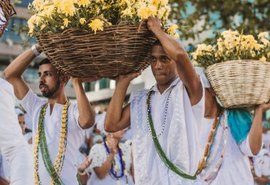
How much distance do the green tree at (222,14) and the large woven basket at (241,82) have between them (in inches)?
422

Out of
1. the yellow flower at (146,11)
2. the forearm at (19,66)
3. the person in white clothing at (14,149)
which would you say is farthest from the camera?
the forearm at (19,66)

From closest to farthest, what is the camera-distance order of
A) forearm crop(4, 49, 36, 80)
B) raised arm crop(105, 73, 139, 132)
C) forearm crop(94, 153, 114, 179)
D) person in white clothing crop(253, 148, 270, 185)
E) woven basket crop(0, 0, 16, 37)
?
woven basket crop(0, 0, 16, 37) < raised arm crop(105, 73, 139, 132) < forearm crop(4, 49, 36, 80) < forearm crop(94, 153, 114, 179) < person in white clothing crop(253, 148, 270, 185)

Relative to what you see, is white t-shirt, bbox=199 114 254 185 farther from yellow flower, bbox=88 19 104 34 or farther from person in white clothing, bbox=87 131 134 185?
person in white clothing, bbox=87 131 134 185

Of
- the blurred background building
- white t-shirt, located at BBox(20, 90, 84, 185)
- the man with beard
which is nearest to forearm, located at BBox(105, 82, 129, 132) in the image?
the man with beard

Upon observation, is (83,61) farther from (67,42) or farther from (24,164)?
(24,164)

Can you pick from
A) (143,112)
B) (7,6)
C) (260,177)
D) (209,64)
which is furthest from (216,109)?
(260,177)

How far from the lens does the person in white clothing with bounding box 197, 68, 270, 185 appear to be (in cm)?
632

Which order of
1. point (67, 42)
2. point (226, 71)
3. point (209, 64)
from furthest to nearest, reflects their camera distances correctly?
point (209, 64) < point (226, 71) < point (67, 42)

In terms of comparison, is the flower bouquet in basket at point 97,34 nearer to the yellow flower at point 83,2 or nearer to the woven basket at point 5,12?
the yellow flower at point 83,2

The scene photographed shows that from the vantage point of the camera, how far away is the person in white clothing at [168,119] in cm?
487

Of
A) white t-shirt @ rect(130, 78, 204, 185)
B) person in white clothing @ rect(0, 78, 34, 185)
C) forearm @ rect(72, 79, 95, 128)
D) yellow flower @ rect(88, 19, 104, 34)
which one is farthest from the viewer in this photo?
forearm @ rect(72, 79, 95, 128)

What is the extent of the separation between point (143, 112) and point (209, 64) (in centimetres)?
132

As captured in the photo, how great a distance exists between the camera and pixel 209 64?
20.8 ft

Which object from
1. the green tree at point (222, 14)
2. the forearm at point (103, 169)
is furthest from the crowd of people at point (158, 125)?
the green tree at point (222, 14)
